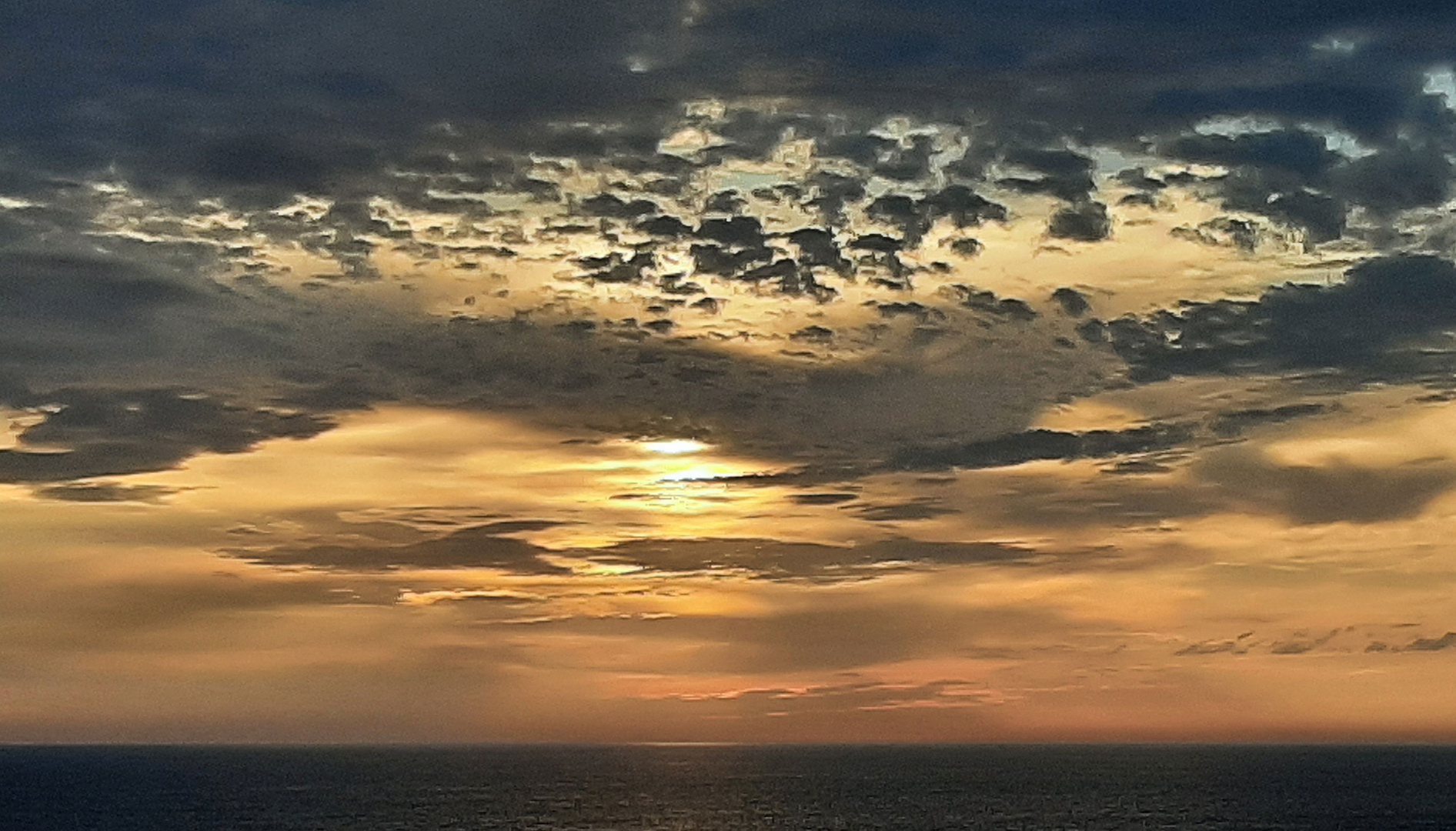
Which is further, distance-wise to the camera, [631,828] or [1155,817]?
[1155,817]

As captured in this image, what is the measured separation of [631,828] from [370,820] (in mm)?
36220

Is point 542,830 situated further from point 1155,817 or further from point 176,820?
point 1155,817

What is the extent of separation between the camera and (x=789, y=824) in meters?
189

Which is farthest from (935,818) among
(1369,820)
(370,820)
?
(370,820)

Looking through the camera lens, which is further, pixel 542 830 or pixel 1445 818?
pixel 1445 818

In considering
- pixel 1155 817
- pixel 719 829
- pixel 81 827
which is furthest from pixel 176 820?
pixel 1155 817

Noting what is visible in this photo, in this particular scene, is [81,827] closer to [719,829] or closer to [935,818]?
[719,829]

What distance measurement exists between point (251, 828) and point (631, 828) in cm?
4607

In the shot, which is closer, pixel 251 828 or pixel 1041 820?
pixel 251 828

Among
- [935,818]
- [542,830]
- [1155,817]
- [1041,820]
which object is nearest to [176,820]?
[542,830]

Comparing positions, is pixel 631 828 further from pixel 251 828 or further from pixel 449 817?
pixel 251 828

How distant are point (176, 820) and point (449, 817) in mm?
35067

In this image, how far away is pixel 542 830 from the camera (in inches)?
Result: 7111

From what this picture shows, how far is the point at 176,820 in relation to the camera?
635 ft
